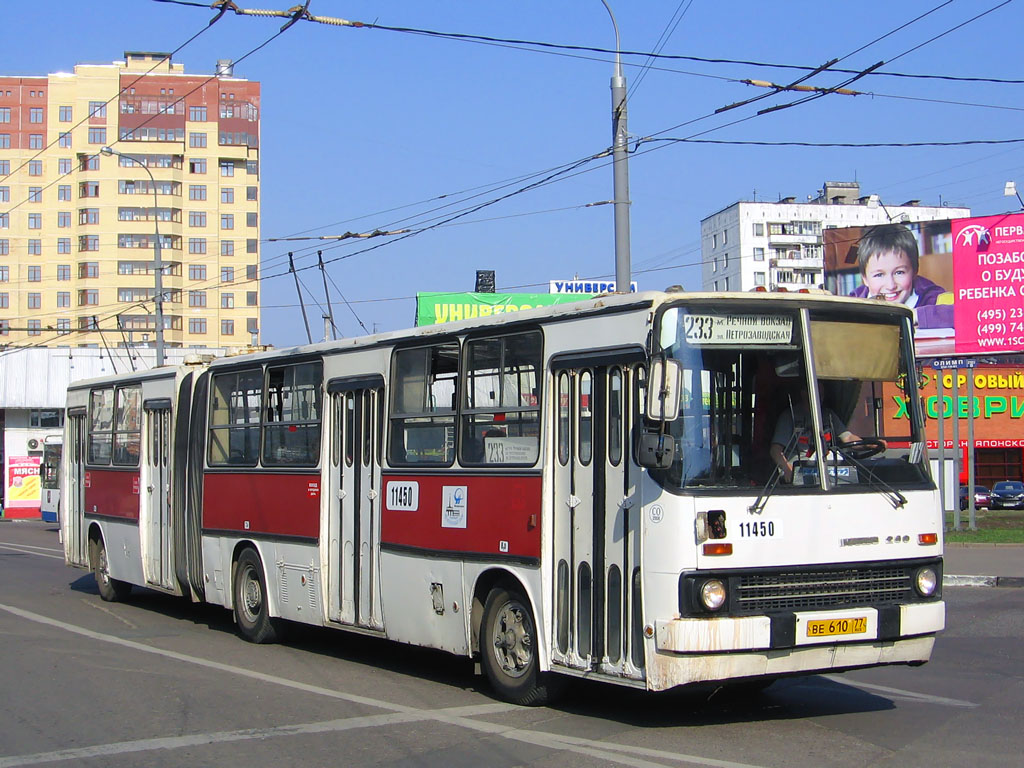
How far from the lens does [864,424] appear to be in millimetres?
8180

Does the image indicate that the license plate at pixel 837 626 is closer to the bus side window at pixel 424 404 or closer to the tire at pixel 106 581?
the bus side window at pixel 424 404

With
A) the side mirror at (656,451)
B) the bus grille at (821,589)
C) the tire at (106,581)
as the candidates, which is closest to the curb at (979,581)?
the bus grille at (821,589)

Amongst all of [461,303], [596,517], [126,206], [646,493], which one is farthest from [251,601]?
[126,206]

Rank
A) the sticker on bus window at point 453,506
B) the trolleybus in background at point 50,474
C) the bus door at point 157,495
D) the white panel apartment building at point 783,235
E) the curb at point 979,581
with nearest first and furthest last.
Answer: the sticker on bus window at point 453,506
the bus door at point 157,495
the curb at point 979,581
the trolleybus in background at point 50,474
the white panel apartment building at point 783,235

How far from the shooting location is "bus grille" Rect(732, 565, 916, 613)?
301 inches

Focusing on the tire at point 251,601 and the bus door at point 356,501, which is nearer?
the bus door at point 356,501

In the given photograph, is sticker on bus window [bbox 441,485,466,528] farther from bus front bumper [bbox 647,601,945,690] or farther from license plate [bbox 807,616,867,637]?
license plate [bbox 807,616,867,637]

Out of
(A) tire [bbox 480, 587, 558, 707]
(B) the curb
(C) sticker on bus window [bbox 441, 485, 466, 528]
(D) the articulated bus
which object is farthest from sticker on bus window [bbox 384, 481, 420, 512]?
(B) the curb

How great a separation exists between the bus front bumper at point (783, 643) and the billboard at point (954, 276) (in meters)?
21.9

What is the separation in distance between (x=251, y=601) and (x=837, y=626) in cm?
739

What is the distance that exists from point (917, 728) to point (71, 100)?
93.2m

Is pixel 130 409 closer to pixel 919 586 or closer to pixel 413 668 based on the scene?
pixel 413 668

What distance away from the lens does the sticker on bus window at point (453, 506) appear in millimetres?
9656

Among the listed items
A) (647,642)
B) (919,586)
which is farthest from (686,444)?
(919,586)
